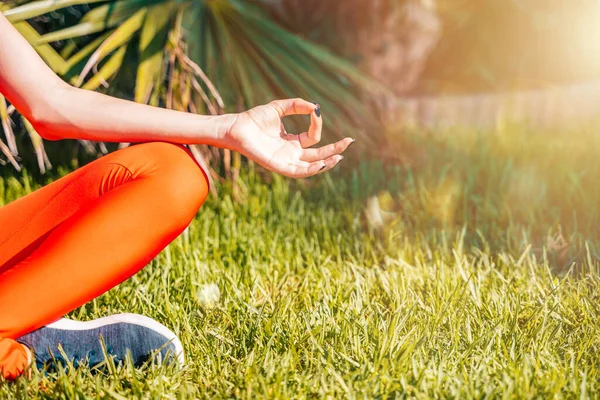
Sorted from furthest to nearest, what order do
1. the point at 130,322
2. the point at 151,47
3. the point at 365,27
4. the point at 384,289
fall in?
the point at 365,27, the point at 151,47, the point at 384,289, the point at 130,322

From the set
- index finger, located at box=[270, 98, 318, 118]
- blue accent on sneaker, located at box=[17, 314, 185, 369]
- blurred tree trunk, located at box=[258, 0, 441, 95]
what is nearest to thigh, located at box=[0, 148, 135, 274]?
blue accent on sneaker, located at box=[17, 314, 185, 369]

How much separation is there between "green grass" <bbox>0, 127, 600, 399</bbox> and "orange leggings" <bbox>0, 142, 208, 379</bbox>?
0.12m

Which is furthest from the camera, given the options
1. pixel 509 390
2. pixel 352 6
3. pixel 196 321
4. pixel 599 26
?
pixel 599 26

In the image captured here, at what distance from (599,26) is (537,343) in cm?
298

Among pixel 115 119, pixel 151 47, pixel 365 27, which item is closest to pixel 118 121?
pixel 115 119

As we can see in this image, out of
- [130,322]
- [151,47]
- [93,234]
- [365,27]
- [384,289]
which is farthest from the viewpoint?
[365,27]

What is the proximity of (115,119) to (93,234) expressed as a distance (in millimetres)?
191

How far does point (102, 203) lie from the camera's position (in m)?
1.18

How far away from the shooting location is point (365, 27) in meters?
3.04

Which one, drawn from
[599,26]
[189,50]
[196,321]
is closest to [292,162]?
[196,321]

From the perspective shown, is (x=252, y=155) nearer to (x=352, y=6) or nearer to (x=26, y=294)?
(x=26, y=294)

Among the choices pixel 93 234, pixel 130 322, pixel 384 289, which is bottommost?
pixel 384 289

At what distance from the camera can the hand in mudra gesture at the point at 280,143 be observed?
47.9 inches

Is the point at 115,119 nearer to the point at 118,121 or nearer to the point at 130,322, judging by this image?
the point at 118,121
